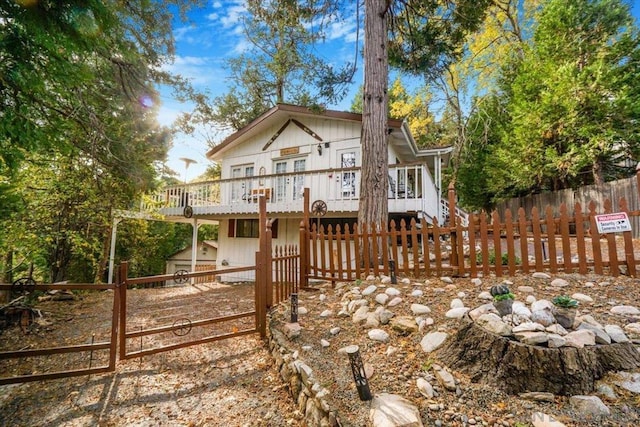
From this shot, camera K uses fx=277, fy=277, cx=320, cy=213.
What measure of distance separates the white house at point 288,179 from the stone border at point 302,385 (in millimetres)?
5044

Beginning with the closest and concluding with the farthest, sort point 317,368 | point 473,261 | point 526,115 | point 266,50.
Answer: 1. point 317,368
2. point 473,261
3. point 526,115
4. point 266,50

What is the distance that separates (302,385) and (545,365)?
1.89 meters

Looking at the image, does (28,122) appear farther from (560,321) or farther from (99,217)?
(99,217)

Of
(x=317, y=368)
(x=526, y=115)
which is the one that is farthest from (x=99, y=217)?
(x=526, y=115)

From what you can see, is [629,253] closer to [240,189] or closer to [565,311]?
[565,311]

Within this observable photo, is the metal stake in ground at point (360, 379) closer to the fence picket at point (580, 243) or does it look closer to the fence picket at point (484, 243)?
the fence picket at point (484, 243)

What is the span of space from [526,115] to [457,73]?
25.8ft

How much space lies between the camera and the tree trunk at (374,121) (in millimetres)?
5512

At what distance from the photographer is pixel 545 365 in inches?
71.9

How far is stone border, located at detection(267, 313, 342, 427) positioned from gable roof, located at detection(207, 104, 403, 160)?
7.06m

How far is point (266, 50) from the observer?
55.2 ft

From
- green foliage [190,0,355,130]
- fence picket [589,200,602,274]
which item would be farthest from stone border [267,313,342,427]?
green foliage [190,0,355,130]

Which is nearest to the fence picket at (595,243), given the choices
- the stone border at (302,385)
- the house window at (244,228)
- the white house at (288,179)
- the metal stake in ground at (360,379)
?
the metal stake in ground at (360,379)

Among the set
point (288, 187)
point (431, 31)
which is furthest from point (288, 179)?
point (431, 31)
